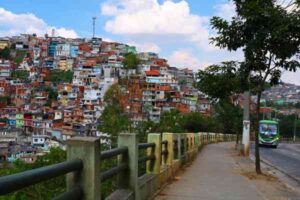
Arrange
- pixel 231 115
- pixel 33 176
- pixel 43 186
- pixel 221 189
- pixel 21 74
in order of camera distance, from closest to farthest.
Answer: pixel 33 176
pixel 43 186
pixel 221 189
pixel 231 115
pixel 21 74

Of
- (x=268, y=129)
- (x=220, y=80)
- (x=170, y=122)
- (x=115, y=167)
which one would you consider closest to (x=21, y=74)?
(x=268, y=129)

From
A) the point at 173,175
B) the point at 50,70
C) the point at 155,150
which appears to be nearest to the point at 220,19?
the point at 173,175

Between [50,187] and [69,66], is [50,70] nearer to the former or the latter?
[69,66]

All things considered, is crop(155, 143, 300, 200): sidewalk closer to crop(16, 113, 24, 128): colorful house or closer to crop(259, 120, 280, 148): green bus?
crop(259, 120, 280, 148): green bus

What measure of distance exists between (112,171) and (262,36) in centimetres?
986

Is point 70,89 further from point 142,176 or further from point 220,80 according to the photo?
point 142,176

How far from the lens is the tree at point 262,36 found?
15.5 meters

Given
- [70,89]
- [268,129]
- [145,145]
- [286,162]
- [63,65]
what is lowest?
[286,162]

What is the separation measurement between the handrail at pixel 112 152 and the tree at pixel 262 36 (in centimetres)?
844

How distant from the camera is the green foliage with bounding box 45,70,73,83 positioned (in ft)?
550

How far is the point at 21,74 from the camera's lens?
170m

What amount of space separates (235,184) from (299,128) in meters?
115

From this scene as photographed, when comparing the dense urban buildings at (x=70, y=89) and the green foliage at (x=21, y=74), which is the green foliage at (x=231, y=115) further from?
the green foliage at (x=21, y=74)

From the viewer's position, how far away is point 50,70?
595 ft
